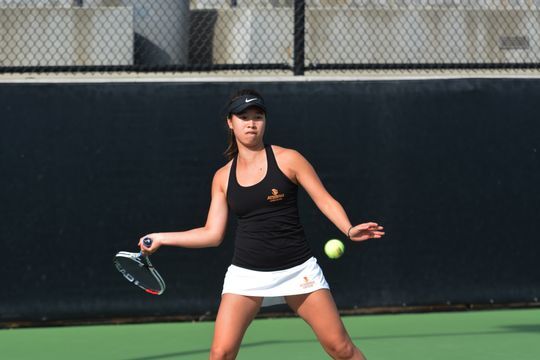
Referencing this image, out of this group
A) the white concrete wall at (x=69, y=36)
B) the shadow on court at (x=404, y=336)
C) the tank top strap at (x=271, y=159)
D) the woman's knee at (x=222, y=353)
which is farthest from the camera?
the white concrete wall at (x=69, y=36)

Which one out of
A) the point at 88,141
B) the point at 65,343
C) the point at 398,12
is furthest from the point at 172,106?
the point at 398,12

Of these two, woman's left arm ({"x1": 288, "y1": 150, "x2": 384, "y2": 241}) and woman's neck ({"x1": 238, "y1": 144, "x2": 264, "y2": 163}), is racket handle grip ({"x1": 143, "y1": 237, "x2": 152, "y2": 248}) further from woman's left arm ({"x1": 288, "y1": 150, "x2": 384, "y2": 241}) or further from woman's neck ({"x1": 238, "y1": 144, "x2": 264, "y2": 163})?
woman's left arm ({"x1": 288, "y1": 150, "x2": 384, "y2": 241})

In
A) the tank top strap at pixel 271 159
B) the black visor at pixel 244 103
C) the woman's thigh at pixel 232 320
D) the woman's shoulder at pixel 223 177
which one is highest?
the black visor at pixel 244 103

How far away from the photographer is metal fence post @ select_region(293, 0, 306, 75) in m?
9.37

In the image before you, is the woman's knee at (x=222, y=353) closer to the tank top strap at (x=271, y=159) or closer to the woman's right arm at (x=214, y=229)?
the woman's right arm at (x=214, y=229)

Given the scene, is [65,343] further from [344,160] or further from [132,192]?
[344,160]

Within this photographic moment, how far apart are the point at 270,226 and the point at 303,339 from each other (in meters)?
3.03

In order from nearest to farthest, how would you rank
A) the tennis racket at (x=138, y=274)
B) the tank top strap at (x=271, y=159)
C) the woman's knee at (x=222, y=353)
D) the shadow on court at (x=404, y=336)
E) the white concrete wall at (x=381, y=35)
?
the woman's knee at (x=222, y=353)
the tank top strap at (x=271, y=159)
the tennis racket at (x=138, y=274)
the shadow on court at (x=404, y=336)
the white concrete wall at (x=381, y=35)

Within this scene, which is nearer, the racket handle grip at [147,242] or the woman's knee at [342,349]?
the woman's knee at [342,349]

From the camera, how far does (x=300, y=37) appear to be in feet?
31.1

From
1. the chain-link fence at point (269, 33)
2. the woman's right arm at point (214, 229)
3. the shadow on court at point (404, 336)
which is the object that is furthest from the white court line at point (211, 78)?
the woman's right arm at point (214, 229)

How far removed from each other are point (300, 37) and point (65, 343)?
11.0 feet

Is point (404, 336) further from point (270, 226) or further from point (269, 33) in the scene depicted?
point (269, 33)

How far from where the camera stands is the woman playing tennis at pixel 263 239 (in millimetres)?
5266
